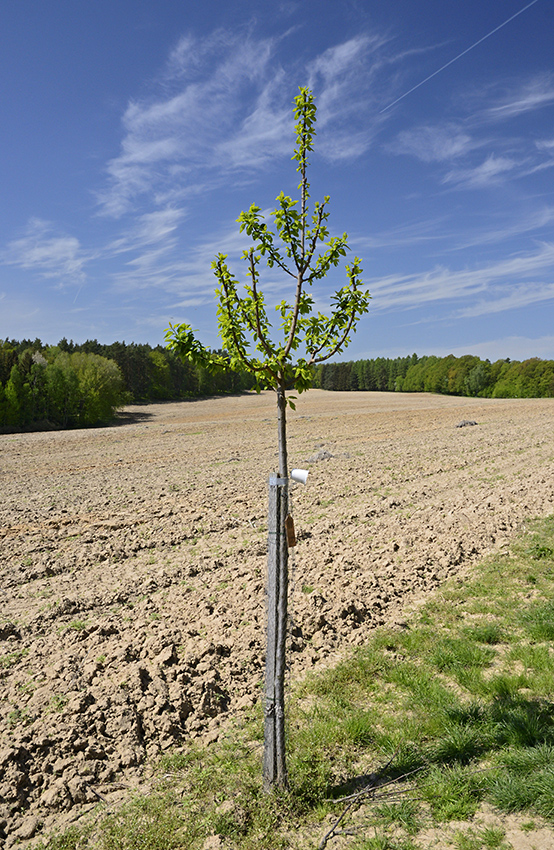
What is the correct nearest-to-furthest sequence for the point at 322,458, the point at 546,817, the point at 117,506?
1. the point at 546,817
2. the point at 117,506
3. the point at 322,458

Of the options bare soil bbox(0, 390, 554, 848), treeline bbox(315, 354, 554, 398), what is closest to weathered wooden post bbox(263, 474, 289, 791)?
bare soil bbox(0, 390, 554, 848)

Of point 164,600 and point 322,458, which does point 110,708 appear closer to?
point 164,600

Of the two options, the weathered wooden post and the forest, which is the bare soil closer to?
the weathered wooden post

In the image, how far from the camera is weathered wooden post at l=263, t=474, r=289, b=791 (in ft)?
12.3

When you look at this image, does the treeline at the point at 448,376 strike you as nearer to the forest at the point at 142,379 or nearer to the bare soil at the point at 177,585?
the forest at the point at 142,379

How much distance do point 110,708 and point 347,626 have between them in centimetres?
297

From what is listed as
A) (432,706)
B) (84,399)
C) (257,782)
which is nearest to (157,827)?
(257,782)

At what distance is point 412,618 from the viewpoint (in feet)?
21.5

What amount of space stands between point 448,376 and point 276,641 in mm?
106848

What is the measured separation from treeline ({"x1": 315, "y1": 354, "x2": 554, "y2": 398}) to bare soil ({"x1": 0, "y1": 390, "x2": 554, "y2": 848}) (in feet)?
217

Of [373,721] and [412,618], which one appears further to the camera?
[412,618]

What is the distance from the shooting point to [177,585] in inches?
313

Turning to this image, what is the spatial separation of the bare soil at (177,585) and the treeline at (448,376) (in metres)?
66.2

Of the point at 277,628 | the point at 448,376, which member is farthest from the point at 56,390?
the point at 448,376
